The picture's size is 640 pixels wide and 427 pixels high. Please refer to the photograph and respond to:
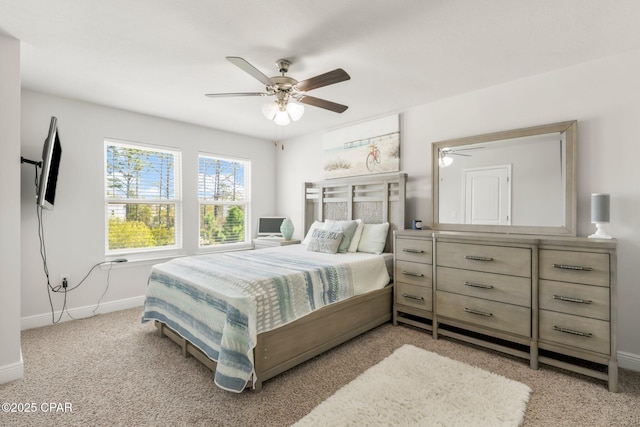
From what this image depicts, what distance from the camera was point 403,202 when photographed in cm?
346

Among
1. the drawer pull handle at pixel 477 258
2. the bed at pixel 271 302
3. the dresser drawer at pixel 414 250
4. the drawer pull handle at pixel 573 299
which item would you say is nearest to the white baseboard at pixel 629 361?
the drawer pull handle at pixel 573 299

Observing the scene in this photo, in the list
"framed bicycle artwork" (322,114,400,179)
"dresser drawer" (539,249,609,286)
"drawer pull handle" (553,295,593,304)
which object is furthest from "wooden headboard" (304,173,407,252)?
"drawer pull handle" (553,295,593,304)

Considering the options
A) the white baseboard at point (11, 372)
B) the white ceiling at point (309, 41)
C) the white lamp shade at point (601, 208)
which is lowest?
the white baseboard at point (11, 372)

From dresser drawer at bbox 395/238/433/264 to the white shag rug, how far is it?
0.95 meters

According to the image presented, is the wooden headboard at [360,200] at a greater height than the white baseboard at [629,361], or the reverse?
the wooden headboard at [360,200]

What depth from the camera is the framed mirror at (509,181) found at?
258 cm

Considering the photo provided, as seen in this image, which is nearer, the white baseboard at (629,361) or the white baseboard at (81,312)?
the white baseboard at (629,361)

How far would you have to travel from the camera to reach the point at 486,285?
2527mm

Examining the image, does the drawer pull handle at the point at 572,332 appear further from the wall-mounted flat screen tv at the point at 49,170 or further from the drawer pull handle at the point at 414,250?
the wall-mounted flat screen tv at the point at 49,170

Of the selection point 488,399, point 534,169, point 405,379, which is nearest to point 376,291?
point 405,379

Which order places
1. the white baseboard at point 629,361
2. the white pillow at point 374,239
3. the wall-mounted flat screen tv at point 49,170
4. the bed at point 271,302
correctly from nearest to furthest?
the bed at point 271,302 < the white baseboard at point 629,361 < the wall-mounted flat screen tv at point 49,170 < the white pillow at point 374,239

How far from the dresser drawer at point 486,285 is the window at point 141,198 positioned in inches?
139

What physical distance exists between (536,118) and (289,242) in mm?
3288

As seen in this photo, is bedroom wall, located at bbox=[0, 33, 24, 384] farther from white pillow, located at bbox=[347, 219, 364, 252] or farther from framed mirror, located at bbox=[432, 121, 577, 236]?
framed mirror, located at bbox=[432, 121, 577, 236]
